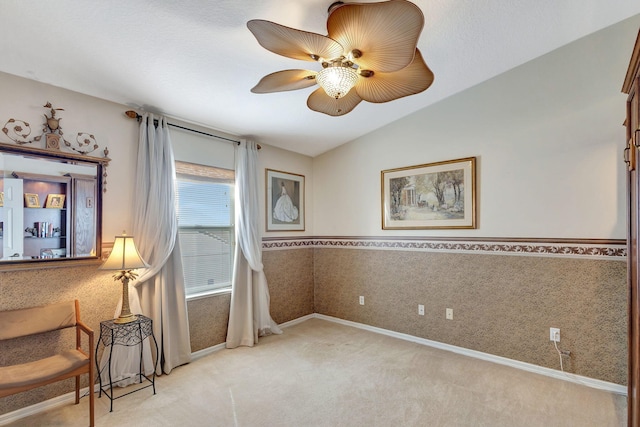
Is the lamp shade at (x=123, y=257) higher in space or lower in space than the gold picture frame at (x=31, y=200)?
lower

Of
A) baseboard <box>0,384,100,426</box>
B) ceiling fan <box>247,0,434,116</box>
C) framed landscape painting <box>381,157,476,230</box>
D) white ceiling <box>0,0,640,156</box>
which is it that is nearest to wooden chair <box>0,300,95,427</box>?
baseboard <box>0,384,100,426</box>

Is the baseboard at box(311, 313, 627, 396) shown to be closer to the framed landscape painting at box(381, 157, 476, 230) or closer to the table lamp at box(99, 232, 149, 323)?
the framed landscape painting at box(381, 157, 476, 230)

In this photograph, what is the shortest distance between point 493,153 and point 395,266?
1.64 metres

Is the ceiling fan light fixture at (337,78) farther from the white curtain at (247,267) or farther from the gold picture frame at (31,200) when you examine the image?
the gold picture frame at (31,200)

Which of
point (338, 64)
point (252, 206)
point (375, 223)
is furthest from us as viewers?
point (375, 223)

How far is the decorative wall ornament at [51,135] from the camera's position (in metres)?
2.26

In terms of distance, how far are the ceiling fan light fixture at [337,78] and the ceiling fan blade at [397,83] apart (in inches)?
7.6

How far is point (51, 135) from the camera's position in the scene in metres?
2.40

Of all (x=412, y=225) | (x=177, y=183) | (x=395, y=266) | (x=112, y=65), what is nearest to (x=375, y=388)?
(x=395, y=266)

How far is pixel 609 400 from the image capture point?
2426 millimetres

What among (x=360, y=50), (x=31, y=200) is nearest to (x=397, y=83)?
(x=360, y=50)

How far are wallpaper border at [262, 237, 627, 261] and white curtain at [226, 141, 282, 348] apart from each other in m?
0.37

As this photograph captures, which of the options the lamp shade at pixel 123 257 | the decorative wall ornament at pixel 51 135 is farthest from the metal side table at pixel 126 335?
the decorative wall ornament at pixel 51 135

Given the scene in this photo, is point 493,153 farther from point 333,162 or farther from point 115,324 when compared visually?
point 115,324
